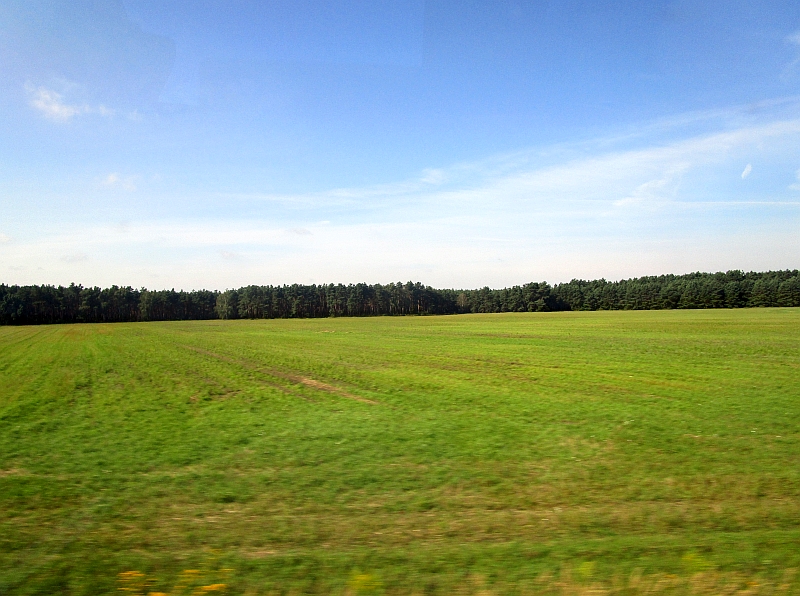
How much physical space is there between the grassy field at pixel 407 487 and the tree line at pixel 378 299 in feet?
416

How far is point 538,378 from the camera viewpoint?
21.8 m

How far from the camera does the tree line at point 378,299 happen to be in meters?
129

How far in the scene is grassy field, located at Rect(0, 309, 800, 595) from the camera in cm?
582

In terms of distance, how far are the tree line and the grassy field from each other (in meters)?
127

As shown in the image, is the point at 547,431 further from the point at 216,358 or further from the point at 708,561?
the point at 216,358

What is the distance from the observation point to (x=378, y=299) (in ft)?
559

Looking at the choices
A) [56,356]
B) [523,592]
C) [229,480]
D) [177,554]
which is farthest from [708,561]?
[56,356]

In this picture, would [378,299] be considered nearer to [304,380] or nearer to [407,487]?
[304,380]

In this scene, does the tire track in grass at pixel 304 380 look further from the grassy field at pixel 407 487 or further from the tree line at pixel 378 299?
the tree line at pixel 378 299

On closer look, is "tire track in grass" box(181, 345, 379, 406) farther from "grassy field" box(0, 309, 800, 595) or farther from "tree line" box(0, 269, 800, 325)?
"tree line" box(0, 269, 800, 325)

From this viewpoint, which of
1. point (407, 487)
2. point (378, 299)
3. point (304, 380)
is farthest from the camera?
point (378, 299)

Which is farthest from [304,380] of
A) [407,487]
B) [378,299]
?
[378,299]

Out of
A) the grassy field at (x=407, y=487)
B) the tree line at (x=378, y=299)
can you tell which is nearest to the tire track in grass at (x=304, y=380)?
the grassy field at (x=407, y=487)

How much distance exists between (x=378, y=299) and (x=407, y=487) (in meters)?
162
